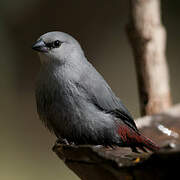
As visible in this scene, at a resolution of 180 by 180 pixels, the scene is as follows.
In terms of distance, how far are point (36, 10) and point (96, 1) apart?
42.0 inches

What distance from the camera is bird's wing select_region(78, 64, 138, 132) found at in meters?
3.09

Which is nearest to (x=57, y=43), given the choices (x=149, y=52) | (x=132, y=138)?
(x=132, y=138)

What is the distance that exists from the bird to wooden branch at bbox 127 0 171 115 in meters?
1.04

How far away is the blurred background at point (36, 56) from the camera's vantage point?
24.0 feet

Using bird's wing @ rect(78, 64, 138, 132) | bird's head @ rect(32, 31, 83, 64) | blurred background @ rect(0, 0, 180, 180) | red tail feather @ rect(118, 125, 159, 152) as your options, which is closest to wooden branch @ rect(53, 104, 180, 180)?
red tail feather @ rect(118, 125, 159, 152)

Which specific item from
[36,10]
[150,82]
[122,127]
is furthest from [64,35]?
[36,10]

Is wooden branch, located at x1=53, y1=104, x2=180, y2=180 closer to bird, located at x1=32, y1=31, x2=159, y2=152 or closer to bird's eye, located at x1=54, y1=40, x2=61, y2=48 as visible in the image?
bird, located at x1=32, y1=31, x2=159, y2=152

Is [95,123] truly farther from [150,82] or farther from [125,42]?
[125,42]

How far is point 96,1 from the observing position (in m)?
7.44

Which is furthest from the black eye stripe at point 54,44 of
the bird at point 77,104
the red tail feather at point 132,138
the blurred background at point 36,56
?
the blurred background at point 36,56

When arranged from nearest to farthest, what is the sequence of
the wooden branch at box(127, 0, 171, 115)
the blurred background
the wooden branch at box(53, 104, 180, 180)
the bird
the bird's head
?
the wooden branch at box(53, 104, 180, 180) < the bird < the bird's head < the wooden branch at box(127, 0, 171, 115) < the blurred background

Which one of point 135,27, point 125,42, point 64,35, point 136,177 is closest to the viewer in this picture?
point 136,177

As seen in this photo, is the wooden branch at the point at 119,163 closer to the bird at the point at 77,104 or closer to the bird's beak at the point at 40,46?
the bird at the point at 77,104

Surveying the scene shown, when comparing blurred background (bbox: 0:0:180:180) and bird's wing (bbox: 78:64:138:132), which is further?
blurred background (bbox: 0:0:180:180)
